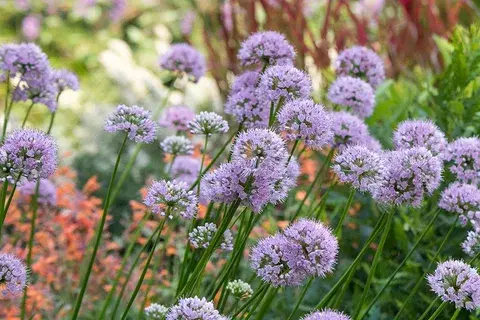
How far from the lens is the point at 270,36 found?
1.75 meters

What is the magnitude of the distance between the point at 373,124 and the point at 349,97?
1.02 meters

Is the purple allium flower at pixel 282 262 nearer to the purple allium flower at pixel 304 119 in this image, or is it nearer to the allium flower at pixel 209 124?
the purple allium flower at pixel 304 119

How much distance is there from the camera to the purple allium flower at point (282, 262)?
49.8 inches

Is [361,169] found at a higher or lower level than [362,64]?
lower

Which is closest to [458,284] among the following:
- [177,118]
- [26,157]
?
[26,157]

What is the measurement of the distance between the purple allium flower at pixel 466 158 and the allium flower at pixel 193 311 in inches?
30.9

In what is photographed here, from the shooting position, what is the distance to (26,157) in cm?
130

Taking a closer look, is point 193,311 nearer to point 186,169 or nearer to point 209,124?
point 209,124

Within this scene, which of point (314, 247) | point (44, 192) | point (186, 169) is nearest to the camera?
point (314, 247)

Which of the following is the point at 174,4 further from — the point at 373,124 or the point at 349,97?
the point at 349,97

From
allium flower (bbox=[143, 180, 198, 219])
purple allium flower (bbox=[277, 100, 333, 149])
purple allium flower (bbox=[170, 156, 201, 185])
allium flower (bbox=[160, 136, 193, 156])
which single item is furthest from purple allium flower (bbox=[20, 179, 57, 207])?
purple allium flower (bbox=[277, 100, 333, 149])

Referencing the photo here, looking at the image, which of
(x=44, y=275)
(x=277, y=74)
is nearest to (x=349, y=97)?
(x=277, y=74)

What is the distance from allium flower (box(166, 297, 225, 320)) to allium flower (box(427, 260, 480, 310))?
45cm

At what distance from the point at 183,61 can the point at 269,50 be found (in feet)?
1.61
